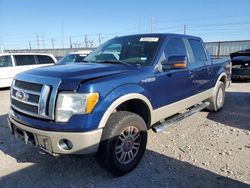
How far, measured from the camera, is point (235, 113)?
21.3 feet

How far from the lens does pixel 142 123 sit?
362 cm

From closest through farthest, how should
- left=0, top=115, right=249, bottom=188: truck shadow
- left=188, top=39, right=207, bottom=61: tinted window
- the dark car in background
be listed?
left=0, top=115, right=249, bottom=188: truck shadow < left=188, top=39, right=207, bottom=61: tinted window < the dark car in background

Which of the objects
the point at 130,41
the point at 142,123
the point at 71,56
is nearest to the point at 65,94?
the point at 142,123

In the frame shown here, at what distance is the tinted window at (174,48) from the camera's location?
4.32m

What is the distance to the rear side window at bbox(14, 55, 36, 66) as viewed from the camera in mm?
11656

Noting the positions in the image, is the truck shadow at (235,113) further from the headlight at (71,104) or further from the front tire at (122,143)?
the headlight at (71,104)

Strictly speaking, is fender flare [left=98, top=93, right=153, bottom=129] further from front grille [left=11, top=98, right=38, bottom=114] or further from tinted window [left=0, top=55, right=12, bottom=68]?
tinted window [left=0, top=55, right=12, bottom=68]

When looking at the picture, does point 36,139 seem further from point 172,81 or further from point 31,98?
point 172,81

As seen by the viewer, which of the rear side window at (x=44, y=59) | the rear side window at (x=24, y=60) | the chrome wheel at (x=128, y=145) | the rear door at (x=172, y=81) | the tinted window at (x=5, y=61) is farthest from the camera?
the rear side window at (x=44, y=59)

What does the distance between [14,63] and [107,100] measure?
9846 mm

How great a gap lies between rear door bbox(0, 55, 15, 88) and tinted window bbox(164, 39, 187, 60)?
8.83m

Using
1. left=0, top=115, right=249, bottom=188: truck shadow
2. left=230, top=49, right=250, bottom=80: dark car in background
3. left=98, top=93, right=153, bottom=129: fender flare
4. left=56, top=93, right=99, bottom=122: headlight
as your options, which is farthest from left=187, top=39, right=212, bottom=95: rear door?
left=230, top=49, right=250, bottom=80: dark car in background

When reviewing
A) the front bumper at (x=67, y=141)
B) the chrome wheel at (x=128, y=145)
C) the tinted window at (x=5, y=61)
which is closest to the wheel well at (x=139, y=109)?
the chrome wheel at (x=128, y=145)

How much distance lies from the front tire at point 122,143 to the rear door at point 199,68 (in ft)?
6.25
